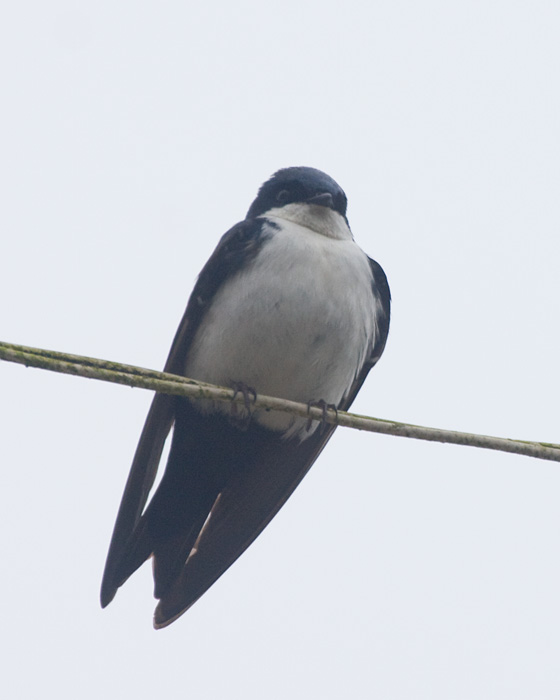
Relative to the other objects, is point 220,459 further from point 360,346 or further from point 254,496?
point 360,346

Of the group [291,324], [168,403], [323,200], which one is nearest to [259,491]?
[168,403]

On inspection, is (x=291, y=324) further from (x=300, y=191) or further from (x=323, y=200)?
(x=300, y=191)

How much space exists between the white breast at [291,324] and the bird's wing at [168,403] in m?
0.06

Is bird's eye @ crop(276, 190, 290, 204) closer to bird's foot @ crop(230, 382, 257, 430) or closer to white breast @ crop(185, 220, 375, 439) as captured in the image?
white breast @ crop(185, 220, 375, 439)

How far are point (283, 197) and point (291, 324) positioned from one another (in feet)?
3.72

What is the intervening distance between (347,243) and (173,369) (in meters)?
1.04

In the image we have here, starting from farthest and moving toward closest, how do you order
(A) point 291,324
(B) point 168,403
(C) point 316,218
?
(C) point 316,218 < (B) point 168,403 < (A) point 291,324

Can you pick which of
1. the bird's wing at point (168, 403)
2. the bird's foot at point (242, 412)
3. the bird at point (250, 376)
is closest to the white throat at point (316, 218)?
the bird at point (250, 376)

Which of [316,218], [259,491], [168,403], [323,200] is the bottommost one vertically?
[259,491]

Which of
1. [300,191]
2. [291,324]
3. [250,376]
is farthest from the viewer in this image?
[300,191]

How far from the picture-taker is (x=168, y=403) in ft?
16.5

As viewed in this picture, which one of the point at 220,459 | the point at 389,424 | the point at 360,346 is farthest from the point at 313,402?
the point at 389,424

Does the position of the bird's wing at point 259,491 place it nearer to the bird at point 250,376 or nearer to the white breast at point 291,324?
the bird at point 250,376

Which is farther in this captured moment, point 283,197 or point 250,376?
point 283,197
